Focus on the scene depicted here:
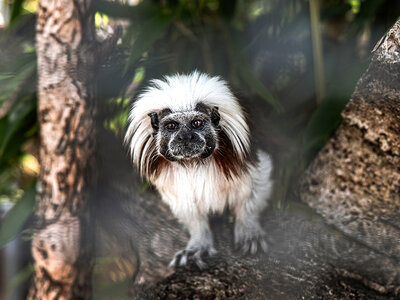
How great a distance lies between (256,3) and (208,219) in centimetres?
108

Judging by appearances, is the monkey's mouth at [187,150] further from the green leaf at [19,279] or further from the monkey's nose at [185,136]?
the green leaf at [19,279]

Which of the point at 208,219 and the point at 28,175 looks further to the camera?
the point at 28,175

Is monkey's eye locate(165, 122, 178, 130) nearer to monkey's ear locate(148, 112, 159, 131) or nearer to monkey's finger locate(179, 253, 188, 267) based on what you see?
monkey's ear locate(148, 112, 159, 131)

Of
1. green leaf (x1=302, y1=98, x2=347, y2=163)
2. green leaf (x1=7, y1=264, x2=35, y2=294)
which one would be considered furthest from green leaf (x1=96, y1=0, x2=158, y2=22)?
green leaf (x1=7, y1=264, x2=35, y2=294)

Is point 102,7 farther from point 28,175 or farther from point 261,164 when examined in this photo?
point 28,175

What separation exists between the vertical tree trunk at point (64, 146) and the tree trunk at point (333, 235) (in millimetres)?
205

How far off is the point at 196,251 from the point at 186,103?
0.52 m

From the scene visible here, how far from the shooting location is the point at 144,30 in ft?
4.32

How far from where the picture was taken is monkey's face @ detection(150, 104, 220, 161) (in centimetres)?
103

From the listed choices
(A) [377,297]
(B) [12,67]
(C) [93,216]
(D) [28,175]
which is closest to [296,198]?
(A) [377,297]

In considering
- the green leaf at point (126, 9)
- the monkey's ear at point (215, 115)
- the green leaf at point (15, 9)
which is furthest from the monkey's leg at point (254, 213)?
the green leaf at point (15, 9)

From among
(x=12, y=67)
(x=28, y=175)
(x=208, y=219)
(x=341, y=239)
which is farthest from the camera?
(x=28, y=175)

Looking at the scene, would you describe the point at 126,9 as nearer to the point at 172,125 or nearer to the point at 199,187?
the point at 172,125

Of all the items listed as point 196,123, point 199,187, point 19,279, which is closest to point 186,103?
point 196,123
